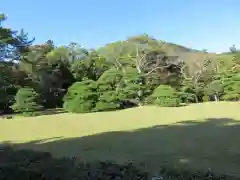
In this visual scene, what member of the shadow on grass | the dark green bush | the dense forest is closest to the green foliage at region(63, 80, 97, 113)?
the dense forest

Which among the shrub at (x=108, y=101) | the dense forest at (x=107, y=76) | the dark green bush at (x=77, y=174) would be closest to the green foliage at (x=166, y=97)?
the dense forest at (x=107, y=76)

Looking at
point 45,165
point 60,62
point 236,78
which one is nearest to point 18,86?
point 60,62

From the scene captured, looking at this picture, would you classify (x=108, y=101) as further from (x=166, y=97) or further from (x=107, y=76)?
(x=166, y=97)

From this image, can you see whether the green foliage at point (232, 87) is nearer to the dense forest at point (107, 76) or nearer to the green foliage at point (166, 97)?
the dense forest at point (107, 76)

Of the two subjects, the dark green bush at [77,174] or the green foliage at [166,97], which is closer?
the dark green bush at [77,174]

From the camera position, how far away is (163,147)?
5.25m

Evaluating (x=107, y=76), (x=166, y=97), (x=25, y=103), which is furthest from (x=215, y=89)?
(x=25, y=103)

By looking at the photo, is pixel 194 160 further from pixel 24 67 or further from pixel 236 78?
pixel 236 78

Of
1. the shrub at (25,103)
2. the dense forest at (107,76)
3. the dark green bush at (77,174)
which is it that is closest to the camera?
the dark green bush at (77,174)

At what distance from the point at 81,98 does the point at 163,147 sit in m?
7.67

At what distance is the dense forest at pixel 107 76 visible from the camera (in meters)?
12.4

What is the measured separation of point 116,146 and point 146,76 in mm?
11467

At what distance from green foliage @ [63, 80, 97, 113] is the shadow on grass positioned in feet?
18.1

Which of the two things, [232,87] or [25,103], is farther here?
[232,87]
